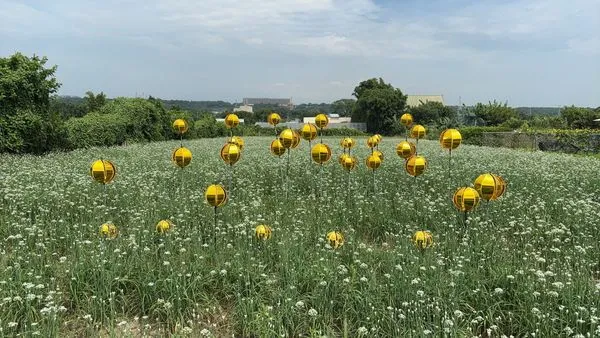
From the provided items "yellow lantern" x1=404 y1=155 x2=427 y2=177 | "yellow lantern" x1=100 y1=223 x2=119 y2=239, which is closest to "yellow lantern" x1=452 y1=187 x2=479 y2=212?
"yellow lantern" x1=404 y1=155 x2=427 y2=177

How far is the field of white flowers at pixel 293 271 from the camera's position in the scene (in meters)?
4.04

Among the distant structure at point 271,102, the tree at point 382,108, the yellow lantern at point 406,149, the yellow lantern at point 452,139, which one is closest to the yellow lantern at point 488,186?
the yellow lantern at point 452,139

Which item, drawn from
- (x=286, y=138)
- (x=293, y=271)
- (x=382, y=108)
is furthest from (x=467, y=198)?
(x=382, y=108)

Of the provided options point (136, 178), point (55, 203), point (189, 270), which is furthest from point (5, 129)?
point (189, 270)

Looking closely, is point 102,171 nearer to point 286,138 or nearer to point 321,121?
point 286,138

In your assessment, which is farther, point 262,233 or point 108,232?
point 262,233

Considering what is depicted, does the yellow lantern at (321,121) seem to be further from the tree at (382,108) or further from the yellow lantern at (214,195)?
the tree at (382,108)

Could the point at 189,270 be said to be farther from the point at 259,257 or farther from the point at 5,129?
the point at 5,129

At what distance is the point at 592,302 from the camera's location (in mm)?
4141

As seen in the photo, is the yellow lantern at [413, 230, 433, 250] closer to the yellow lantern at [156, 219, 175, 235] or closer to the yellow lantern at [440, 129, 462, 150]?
the yellow lantern at [156, 219, 175, 235]

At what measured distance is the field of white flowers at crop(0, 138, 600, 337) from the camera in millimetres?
4039

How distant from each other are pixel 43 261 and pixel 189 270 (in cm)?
167

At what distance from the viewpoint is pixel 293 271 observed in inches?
181

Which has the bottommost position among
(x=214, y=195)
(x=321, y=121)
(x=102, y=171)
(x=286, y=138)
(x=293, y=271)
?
(x=293, y=271)
